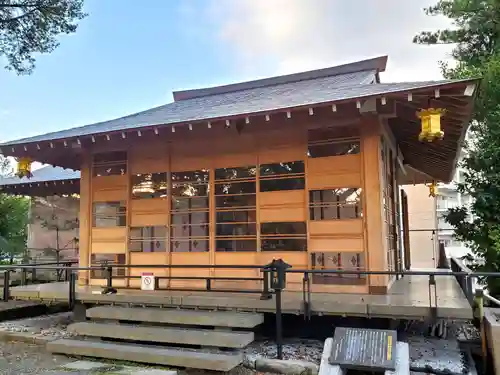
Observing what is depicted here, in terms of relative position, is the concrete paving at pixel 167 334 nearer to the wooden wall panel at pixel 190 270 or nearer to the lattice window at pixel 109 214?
the wooden wall panel at pixel 190 270

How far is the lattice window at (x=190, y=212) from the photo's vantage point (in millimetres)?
6820

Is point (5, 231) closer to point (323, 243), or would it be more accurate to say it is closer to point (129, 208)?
point (129, 208)

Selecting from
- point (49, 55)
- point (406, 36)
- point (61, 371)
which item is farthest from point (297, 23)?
point (61, 371)

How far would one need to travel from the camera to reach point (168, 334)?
5.00 m

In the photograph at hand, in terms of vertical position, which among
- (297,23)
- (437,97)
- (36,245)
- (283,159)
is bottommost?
(36,245)

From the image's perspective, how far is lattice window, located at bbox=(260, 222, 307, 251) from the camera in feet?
20.3

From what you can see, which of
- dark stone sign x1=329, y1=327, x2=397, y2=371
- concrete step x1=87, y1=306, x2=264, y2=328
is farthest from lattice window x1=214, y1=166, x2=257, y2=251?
dark stone sign x1=329, y1=327, x2=397, y2=371

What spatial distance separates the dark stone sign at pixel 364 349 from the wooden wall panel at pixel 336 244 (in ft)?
5.27

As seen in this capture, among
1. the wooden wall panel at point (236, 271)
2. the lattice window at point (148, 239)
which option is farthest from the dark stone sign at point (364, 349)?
the lattice window at point (148, 239)

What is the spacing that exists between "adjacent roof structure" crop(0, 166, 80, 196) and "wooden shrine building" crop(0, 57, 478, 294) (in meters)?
3.93

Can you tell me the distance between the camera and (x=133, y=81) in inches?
798

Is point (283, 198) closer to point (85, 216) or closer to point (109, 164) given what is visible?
point (109, 164)

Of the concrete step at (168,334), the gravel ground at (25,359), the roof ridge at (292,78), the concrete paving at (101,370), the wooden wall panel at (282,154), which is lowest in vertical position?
the gravel ground at (25,359)

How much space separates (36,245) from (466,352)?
12603 mm
